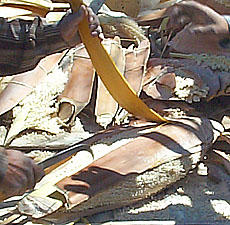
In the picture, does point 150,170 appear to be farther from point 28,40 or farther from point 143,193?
point 28,40

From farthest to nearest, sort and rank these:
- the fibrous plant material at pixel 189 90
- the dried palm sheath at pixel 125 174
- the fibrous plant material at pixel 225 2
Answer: the fibrous plant material at pixel 225 2, the fibrous plant material at pixel 189 90, the dried palm sheath at pixel 125 174

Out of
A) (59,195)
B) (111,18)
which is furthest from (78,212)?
(111,18)

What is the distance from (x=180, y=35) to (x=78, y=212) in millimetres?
919

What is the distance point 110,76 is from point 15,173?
0.92 meters

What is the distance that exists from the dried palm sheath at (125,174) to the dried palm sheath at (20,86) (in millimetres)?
413

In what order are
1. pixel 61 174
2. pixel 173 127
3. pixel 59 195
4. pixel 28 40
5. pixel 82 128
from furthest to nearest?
pixel 82 128 → pixel 173 127 → pixel 61 174 → pixel 59 195 → pixel 28 40

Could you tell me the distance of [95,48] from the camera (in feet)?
6.10

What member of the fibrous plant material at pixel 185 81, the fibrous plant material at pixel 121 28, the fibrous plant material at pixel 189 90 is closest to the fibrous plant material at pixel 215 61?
the fibrous plant material at pixel 185 81

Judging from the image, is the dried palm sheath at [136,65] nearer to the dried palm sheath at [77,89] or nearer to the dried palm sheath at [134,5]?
the dried palm sheath at [77,89]

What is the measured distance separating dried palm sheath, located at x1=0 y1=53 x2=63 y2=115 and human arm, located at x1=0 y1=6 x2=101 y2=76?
0.52 m

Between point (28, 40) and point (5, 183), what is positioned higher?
point (28, 40)

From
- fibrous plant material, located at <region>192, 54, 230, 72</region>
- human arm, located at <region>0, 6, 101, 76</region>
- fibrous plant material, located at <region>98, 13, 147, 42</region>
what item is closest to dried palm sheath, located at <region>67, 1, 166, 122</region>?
human arm, located at <region>0, 6, 101, 76</region>

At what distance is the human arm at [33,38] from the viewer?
5.22 feet

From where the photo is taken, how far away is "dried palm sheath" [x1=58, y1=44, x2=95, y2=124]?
231 centimetres
